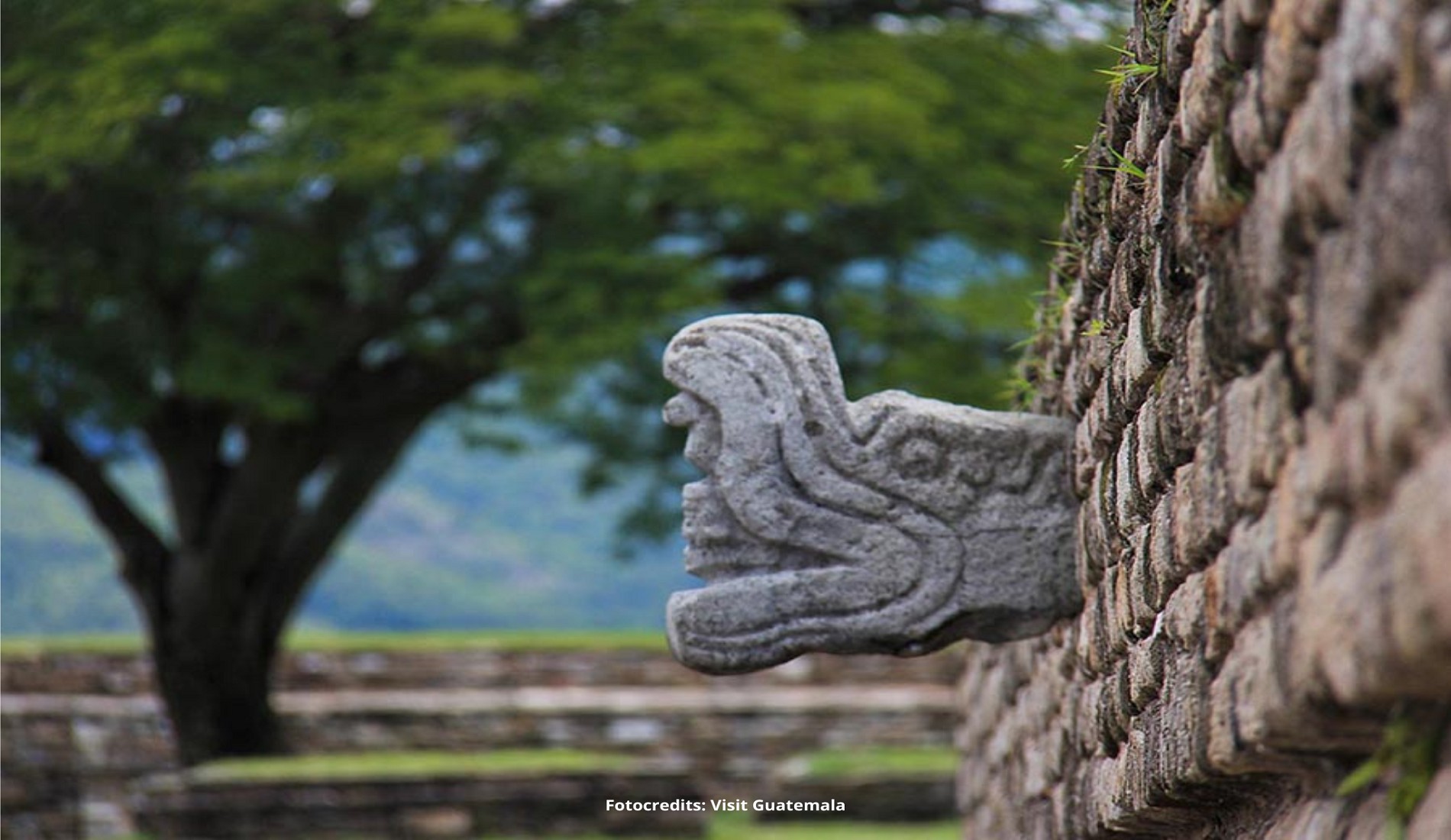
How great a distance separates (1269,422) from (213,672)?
11.0m

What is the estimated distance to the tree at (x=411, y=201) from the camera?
9445 mm

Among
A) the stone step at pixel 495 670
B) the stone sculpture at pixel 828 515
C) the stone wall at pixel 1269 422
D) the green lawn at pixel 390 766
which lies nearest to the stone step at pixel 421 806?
the green lawn at pixel 390 766

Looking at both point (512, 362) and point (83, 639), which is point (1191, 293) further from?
point (83, 639)

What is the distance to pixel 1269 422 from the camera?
211cm

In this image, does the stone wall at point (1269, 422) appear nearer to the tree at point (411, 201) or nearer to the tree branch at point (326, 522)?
the tree at point (411, 201)

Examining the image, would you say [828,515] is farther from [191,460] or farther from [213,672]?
[213,672]

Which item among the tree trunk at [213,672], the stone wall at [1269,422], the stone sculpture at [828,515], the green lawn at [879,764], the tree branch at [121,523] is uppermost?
the stone wall at [1269,422]

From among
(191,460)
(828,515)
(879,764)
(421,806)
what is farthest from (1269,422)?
(879,764)

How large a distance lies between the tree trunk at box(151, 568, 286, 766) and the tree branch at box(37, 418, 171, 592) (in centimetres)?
26

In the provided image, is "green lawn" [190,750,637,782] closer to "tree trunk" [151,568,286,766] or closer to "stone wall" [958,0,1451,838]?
"tree trunk" [151,568,286,766]

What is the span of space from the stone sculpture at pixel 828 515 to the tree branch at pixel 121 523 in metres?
8.89

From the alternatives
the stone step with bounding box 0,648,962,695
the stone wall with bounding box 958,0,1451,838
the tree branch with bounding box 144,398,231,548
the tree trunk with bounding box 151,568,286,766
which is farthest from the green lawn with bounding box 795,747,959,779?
the stone wall with bounding box 958,0,1451,838

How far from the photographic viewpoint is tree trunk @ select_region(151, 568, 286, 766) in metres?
12.1

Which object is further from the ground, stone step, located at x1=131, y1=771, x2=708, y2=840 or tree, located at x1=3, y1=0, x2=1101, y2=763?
tree, located at x1=3, y1=0, x2=1101, y2=763
